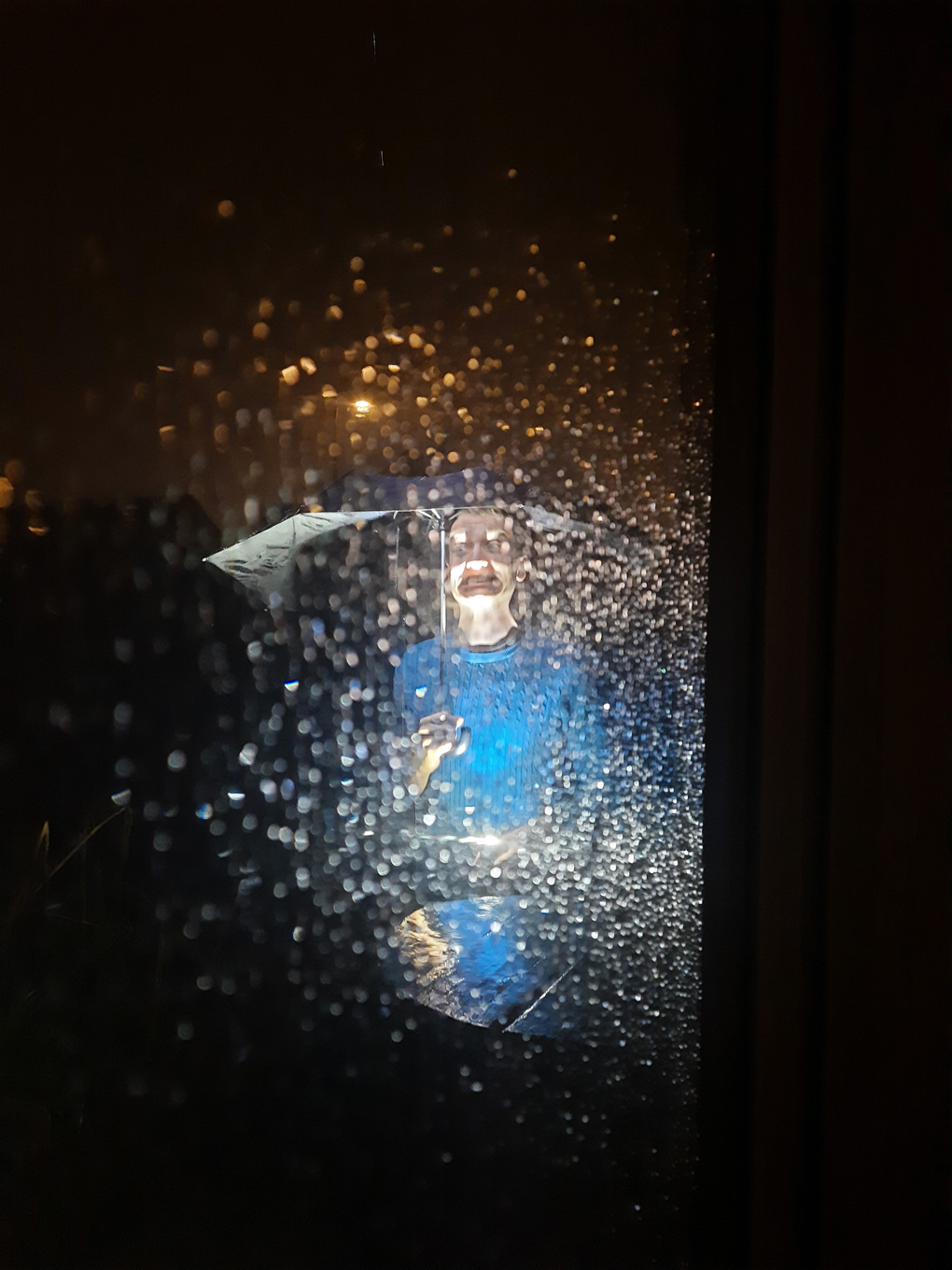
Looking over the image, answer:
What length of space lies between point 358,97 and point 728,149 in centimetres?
27

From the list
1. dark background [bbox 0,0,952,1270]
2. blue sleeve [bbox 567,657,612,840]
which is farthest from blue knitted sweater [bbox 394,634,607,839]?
dark background [bbox 0,0,952,1270]

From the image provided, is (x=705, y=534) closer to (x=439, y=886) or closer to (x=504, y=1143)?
(x=439, y=886)

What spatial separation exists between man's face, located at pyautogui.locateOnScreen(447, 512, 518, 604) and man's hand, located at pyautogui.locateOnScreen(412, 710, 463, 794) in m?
0.09

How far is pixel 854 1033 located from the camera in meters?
0.44

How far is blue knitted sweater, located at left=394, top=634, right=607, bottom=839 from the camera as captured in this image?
1.64 ft

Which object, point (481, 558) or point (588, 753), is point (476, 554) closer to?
point (481, 558)

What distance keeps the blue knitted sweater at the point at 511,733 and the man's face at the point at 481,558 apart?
4 cm

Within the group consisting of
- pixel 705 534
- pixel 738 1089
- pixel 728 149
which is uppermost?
pixel 728 149

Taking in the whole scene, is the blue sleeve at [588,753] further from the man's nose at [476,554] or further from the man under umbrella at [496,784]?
the man's nose at [476,554]

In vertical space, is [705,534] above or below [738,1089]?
above

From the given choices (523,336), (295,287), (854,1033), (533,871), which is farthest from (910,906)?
(295,287)

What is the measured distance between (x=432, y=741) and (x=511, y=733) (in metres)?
0.06

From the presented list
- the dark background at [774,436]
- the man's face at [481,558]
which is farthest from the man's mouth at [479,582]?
the dark background at [774,436]

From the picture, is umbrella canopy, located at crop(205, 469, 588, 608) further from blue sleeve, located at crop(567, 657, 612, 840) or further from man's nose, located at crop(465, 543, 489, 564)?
blue sleeve, located at crop(567, 657, 612, 840)
